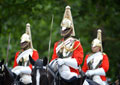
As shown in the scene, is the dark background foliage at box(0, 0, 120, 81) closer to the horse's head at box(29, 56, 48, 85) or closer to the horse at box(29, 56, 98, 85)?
the horse at box(29, 56, 98, 85)

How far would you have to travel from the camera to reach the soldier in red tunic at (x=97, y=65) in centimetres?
1182

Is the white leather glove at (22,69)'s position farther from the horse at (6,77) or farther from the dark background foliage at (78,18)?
the dark background foliage at (78,18)

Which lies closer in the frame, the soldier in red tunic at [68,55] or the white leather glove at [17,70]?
the soldier in red tunic at [68,55]

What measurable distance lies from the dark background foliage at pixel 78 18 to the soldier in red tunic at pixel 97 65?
285cm

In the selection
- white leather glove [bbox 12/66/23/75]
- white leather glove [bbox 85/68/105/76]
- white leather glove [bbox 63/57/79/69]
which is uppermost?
white leather glove [bbox 63/57/79/69]

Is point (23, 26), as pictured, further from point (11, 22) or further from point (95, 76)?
point (95, 76)

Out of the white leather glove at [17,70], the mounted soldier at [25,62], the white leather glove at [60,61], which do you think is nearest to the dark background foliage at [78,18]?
the mounted soldier at [25,62]

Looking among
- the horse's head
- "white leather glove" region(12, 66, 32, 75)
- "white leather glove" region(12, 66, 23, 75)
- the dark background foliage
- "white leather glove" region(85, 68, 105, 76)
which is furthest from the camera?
the dark background foliage

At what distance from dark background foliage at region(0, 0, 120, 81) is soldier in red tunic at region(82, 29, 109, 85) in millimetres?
2848

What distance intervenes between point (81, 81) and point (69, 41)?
1.20 meters

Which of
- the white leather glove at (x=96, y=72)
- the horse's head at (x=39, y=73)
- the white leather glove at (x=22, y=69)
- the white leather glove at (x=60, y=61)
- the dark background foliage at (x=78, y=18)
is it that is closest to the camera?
the horse's head at (x=39, y=73)

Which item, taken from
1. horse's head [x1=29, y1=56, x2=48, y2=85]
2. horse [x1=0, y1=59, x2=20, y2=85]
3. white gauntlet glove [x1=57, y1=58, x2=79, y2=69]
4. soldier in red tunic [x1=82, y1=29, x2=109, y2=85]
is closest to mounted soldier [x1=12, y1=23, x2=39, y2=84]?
horse [x1=0, y1=59, x2=20, y2=85]

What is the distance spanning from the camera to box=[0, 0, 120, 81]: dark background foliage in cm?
1566

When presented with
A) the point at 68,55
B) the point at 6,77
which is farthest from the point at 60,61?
the point at 6,77
